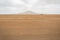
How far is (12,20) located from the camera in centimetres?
69

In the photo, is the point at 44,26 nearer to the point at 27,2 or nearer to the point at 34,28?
the point at 34,28

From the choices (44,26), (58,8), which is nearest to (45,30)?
(44,26)

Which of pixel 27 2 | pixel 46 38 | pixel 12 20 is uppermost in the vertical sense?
pixel 27 2

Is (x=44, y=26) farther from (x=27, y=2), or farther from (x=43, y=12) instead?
(x=27, y=2)

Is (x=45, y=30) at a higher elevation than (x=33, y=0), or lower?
lower

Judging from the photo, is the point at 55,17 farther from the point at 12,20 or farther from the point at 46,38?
the point at 12,20

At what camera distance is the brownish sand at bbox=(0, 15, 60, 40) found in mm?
Answer: 687

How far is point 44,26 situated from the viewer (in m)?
0.69

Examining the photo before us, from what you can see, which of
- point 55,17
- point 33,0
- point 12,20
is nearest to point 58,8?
point 55,17

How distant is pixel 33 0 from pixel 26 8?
89mm

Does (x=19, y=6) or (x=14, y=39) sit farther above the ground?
(x=19, y=6)

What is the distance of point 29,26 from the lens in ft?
A: 2.25

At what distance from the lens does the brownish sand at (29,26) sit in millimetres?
687

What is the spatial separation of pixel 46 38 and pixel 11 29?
8.6 inches
